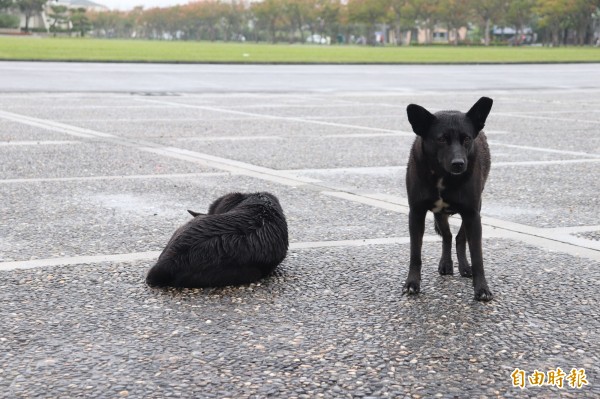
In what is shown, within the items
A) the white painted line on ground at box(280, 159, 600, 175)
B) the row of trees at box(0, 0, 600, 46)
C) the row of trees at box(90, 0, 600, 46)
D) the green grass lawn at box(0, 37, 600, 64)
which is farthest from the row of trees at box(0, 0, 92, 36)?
the white painted line on ground at box(280, 159, 600, 175)

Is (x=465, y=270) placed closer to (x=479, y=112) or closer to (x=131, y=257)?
(x=479, y=112)

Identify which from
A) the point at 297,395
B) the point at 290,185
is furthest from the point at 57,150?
the point at 297,395

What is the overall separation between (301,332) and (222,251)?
86 centimetres

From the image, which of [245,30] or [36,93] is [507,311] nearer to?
[36,93]

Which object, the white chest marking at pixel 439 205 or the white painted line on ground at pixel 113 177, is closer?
the white chest marking at pixel 439 205

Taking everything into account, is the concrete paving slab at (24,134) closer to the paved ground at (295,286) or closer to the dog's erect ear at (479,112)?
the paved ground at (295,286)

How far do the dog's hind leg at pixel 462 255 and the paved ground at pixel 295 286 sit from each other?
3.1 inches

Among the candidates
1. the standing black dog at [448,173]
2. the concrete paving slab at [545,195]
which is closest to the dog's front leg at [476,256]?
the standing black dog at [448,173]

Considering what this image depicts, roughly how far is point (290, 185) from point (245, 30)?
486ft

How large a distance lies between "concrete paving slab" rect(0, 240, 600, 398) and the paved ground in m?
0.01

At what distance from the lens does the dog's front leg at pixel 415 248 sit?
4.86 meters

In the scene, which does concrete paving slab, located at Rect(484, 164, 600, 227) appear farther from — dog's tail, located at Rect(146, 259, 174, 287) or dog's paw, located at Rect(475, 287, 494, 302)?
dog's tail, located at Rect(146, 259, 174, 287)

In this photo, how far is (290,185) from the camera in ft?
27.8

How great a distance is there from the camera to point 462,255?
5.36 m
